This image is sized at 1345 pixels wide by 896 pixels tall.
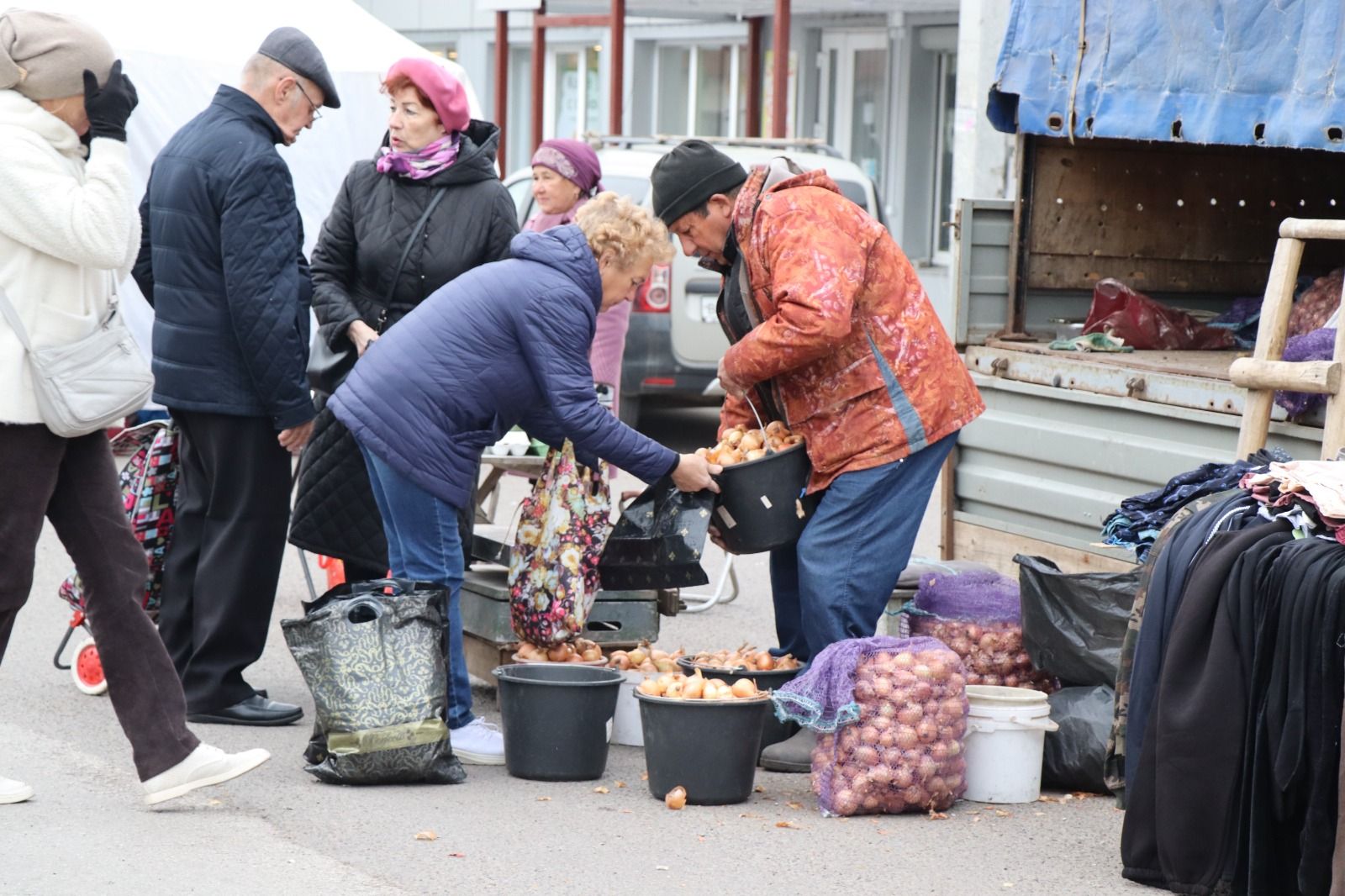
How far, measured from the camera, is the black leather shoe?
573cm

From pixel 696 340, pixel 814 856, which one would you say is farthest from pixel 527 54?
pixel 814 856

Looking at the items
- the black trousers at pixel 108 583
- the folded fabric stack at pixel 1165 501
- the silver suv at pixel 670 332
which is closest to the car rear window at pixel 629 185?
the silver suv at pixel 670 332

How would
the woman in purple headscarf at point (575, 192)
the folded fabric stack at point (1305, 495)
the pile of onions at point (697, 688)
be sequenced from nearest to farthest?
the folded fabric stack at point (1305, 495) < the pile of onions at point (697, 688) < the woman in purple headscarf at point (575, 192)

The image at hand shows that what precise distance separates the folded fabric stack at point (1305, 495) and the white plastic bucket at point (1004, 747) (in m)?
0.98

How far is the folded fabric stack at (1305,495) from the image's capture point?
4152 mm

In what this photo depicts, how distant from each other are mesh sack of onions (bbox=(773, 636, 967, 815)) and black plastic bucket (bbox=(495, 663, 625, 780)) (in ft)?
1.83

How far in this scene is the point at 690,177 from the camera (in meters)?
5.23

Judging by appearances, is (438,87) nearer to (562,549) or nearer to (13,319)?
(562,549)

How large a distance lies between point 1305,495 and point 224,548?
3177 mm

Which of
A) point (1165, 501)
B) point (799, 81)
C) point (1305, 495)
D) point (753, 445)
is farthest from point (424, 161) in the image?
point (799, 81)

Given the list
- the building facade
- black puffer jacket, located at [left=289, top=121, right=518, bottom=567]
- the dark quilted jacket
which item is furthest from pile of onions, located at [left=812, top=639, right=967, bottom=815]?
the building facade

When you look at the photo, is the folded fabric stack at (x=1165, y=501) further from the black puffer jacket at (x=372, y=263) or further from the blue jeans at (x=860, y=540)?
the black puffer jacket at (x=372, y=263)

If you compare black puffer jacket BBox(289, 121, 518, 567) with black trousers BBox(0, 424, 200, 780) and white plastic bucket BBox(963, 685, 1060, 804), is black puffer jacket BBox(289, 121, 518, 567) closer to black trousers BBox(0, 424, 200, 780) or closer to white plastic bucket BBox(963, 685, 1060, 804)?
black trousers BBox(0, 424, 200, 780)

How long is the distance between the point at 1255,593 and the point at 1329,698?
0.28 metres
